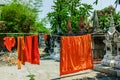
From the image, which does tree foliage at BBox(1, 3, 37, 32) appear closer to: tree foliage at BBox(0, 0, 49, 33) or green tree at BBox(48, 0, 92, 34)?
tree foliage at BBox(0, 0, 49, 33)

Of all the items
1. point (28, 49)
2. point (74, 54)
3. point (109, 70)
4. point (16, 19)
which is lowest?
point (109, 70)

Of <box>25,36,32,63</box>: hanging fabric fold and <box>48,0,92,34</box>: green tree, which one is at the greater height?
<box>48,0,92,34</box>: green tree

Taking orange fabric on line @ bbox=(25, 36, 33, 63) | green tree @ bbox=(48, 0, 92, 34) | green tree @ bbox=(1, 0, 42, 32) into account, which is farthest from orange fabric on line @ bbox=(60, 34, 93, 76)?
green tree @ bbox=(1, 0, 42, 32)

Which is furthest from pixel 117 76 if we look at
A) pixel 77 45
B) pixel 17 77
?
pixel 17 77

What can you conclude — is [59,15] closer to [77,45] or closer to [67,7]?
[67,7]

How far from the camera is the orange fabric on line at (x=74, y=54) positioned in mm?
10598

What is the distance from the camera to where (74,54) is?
10930mm

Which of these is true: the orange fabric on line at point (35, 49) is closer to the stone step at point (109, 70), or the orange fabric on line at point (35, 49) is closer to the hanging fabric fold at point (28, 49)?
the hanging fabric fold at point (28, 49)

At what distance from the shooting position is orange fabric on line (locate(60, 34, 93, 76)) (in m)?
10.6

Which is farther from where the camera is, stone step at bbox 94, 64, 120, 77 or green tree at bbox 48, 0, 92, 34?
green tree at bbox 48, 0, 92, 34

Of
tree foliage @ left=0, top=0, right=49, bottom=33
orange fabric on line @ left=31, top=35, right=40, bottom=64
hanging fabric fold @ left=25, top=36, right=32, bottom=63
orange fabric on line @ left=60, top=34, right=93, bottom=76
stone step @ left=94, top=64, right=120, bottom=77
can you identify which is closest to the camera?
orange fabric on line @ left=60, top=34, right=93, bottom=76

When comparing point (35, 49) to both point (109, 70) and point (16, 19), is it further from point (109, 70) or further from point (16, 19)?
point (16, 19)

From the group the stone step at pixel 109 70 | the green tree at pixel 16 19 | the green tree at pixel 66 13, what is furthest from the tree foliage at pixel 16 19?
the stone step at pixel 109 70

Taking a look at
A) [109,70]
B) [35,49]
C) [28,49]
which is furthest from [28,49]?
[109,70]
